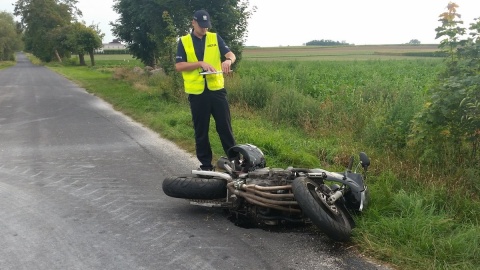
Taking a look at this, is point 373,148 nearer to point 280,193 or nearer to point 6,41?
point 280,193

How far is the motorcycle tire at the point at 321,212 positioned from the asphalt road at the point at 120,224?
174 mm

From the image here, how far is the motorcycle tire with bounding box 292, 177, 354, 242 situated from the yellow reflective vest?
199 cm

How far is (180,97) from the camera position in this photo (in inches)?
538

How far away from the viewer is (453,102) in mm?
4961

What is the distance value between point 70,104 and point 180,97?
4.29 m

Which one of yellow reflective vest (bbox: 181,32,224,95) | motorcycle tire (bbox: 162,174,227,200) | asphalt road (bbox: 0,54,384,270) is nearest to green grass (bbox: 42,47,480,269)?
asphalt road (bbox: 0,54,384,270)

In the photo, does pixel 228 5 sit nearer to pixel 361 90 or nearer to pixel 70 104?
pixel 70 104

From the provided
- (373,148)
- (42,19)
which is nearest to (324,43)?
(42,19)

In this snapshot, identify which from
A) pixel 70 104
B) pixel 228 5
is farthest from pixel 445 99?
pixel 228 5

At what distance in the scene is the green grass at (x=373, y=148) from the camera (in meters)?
3.79

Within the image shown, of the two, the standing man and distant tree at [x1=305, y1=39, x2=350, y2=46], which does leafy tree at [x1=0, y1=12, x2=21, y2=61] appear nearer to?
distant tree at [x1=305, y1=39, x2=350, y2=46]

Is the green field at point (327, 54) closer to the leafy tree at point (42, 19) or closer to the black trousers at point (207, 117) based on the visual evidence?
the black trousers at point (207, 117)

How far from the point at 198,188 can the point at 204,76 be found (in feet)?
4.97

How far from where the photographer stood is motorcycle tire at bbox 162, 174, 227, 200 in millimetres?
4648
